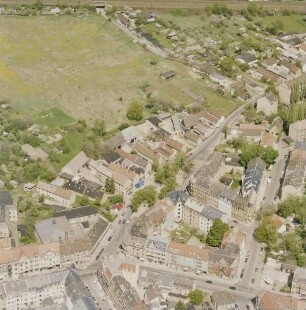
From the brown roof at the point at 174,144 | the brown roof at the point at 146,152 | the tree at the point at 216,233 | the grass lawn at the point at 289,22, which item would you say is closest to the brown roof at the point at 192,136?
the brown roof at the point at 174,144

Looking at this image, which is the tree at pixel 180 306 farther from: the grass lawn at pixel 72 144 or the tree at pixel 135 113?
the tree at pixel 135 113

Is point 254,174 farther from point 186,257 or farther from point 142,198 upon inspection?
point 186,257

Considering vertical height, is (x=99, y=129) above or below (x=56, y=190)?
below

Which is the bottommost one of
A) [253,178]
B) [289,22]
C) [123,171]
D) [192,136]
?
[289,22]

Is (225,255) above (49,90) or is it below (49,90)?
above

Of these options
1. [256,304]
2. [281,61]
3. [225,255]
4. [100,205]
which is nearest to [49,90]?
[100,205]

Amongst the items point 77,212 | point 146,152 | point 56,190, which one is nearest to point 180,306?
point 77,212

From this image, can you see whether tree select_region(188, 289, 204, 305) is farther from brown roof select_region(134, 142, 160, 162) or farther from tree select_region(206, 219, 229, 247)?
brown roof select_region(134, 142, 160, 162)

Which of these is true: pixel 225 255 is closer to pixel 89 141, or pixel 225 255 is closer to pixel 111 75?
pixel 89 141
